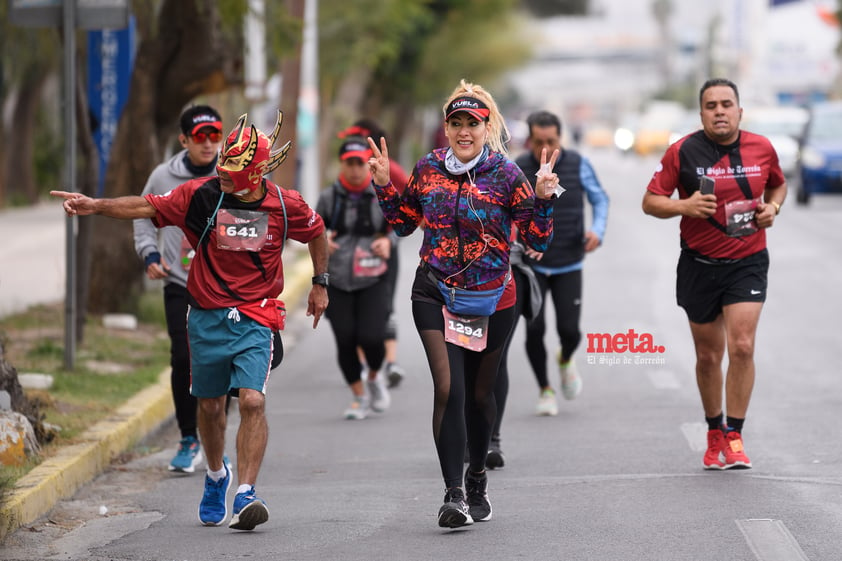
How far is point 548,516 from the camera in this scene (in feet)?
23.7

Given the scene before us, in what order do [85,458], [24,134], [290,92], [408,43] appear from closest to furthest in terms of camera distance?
[85,458]
[290,92]
[24,134]
[408,43]

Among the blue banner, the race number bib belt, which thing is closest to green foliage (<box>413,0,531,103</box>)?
the blue banner

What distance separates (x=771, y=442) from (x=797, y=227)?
1774 cm

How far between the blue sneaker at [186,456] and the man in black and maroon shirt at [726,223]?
278cm

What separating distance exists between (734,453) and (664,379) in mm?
3759

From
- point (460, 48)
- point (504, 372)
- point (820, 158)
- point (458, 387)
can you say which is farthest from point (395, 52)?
point (458, 387)

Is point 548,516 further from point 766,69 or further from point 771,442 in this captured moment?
point 766,69

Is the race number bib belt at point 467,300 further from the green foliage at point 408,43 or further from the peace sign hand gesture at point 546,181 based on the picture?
the green foliage at point 408,43

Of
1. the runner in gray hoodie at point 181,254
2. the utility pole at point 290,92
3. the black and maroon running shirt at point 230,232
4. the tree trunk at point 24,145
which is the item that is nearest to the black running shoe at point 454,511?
the black and maroon running shirt at point 230,232

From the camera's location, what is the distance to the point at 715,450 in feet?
27.1

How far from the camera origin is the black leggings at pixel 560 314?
10.1 m

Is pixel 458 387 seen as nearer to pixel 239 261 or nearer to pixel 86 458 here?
pixel 239 261

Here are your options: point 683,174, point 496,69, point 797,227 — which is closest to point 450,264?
point 683,174

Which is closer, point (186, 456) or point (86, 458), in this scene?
point (86, 458)
